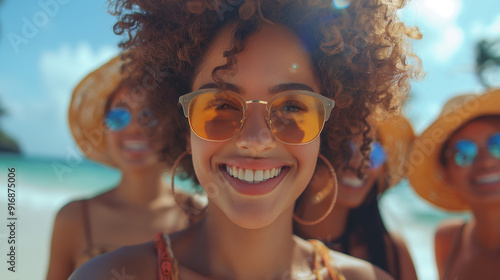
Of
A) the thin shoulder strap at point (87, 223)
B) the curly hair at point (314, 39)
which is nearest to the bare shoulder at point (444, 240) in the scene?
the curly hair at point (314, 39)

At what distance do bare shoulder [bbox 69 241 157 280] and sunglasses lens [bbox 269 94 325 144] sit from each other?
0.83 meters

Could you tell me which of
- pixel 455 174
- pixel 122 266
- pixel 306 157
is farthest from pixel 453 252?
pixel 122 266

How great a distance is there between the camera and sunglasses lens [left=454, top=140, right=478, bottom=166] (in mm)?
3404

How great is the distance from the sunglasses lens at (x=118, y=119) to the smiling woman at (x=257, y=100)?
124 cm

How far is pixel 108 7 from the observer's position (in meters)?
2.07

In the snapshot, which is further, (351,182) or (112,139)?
(112,139)

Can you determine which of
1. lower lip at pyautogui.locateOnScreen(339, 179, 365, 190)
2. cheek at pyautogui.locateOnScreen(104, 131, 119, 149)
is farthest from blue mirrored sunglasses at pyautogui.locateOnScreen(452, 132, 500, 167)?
cheek at pyautogui.locateOnScreen(104, 131, 119, 149)

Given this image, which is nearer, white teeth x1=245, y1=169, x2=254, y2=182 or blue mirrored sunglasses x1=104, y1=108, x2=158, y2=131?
white teeth x1=245, y1=169, x2=254, y2=182

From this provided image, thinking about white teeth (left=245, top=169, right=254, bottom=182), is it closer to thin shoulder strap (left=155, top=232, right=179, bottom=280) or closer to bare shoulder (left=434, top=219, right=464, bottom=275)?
thin shoulder strap (left=155, top=232, right=179, bottom=280)

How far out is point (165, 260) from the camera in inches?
70.3

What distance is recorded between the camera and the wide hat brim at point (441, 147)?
3.39 m

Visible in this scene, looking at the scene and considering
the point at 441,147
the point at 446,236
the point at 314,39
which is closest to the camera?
the point at 314,39

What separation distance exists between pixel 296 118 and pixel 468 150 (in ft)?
8.09

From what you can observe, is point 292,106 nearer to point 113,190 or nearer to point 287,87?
point 287,87
